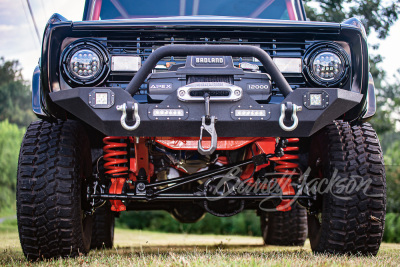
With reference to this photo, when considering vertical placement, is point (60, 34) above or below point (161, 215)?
above

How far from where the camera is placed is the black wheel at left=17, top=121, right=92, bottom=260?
321 centimetres

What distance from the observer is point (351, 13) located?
11797mm

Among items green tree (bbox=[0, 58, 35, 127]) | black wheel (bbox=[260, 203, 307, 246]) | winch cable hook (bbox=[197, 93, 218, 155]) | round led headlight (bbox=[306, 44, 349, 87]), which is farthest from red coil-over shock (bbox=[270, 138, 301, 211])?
green tree (bbox=[0, 58, 35, 127])

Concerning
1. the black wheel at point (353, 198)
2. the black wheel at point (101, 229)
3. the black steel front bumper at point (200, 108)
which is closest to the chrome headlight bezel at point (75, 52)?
the black steel front bumper at point (200, 108)

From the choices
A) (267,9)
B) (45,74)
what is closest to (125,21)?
(45,74)

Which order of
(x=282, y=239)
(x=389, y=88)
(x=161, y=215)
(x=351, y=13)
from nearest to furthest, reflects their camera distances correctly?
(x=282, y=239) → (x=351, y=13) → (x=161, y=215) → (x=389, y=88)

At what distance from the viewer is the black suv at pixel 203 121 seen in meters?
2.85

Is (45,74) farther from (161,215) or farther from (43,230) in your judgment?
(161,215)

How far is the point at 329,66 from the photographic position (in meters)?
3.17

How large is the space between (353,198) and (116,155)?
1.81 metres

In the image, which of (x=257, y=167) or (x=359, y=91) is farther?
(x=257, y=167)

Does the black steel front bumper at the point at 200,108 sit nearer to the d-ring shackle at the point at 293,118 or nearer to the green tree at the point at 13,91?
the d-ring shackle at the point at 293,118

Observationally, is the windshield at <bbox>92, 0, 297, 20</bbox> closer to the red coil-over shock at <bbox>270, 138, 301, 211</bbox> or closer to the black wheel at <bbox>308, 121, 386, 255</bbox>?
the red coil-over shock at <bbox>270, 138, 301, 211</bbox>

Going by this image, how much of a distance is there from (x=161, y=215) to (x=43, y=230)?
2572 cm
